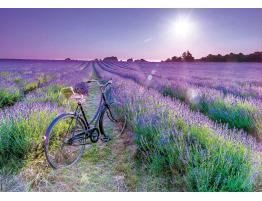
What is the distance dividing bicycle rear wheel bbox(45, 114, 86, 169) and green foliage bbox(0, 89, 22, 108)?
1320 mm

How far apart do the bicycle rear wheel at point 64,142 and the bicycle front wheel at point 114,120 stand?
67 cm

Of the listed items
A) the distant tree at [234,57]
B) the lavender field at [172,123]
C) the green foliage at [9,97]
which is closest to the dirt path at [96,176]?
the lavender field at [172,123]

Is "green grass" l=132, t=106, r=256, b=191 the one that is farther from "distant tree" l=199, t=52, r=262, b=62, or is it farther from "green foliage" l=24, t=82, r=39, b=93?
"green foliage" l=24, t=82, r=39, b=93

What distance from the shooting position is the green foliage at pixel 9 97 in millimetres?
3539

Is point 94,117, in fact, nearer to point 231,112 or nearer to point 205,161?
point 205,161

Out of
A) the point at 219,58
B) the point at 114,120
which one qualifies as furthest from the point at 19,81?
the point at 219,58

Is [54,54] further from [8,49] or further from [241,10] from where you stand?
[241,10]

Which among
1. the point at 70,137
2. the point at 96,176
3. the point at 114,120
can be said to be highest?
the point at 70,137

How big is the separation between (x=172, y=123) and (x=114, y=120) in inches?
42.5

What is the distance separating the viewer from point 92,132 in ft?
8.84

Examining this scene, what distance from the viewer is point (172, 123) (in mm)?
2461

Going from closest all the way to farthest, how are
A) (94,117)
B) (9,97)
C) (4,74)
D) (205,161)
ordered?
(205,161) → (94,117) → (4,74) → (9,97)

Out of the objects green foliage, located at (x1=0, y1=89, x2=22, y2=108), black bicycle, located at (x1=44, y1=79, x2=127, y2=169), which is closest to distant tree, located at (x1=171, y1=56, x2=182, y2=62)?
black bicycle, located at (x1=44, y1=79, x2=127, y2=169)
